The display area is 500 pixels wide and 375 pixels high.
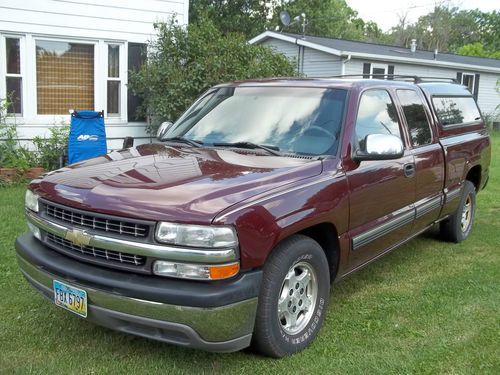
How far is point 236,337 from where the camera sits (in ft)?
9.96

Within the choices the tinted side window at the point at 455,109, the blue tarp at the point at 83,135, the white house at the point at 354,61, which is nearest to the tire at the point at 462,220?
the tinted side window at the point at 455,109

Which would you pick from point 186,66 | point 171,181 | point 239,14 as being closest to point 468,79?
point 239,14

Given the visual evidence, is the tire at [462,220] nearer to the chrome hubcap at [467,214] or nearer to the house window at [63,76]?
the chrome hubcap at [467,214]

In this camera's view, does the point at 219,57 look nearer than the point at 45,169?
No

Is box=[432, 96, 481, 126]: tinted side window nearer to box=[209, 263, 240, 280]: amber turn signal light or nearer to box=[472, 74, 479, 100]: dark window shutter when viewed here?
box=[209, 263, 240, 280]: amber turn signal light

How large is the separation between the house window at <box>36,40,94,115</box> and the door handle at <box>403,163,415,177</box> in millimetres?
7137

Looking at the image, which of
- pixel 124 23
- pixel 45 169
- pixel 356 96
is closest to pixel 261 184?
pixel 356 96

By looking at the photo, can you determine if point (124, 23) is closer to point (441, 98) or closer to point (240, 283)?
point (441, 98)

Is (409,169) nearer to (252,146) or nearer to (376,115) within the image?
(376,115)

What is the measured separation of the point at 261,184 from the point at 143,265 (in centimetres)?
84

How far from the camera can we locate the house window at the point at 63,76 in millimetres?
9562

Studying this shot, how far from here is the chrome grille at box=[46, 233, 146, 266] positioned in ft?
9.90

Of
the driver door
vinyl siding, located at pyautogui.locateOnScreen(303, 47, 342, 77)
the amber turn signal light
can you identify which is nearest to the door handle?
the driver door

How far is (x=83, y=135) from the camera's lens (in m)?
9.00
